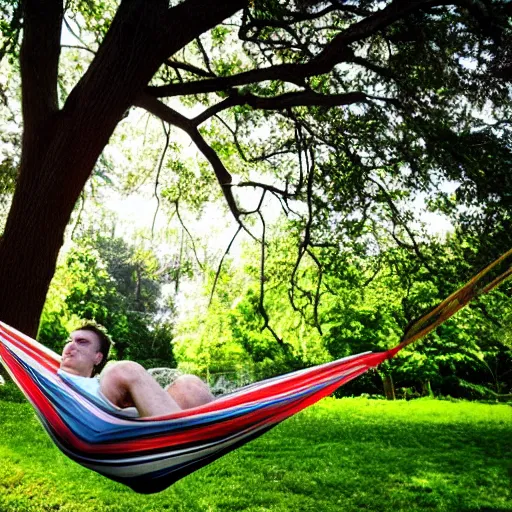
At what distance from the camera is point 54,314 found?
7.02m

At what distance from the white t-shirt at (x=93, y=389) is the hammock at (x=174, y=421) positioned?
0.05 feet

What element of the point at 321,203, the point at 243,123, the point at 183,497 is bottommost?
the point at 183,497

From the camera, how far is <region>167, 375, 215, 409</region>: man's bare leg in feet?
5.81

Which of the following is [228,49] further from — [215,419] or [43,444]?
[215,419]

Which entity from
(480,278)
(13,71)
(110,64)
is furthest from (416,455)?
(13,71)

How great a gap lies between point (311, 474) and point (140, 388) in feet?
7.49

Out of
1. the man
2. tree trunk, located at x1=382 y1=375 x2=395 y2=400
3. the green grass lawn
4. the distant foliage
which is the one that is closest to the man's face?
the man

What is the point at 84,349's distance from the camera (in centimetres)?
184

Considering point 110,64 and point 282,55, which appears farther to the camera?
point 282,55

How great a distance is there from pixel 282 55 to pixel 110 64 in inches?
86.4

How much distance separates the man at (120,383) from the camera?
161 cm

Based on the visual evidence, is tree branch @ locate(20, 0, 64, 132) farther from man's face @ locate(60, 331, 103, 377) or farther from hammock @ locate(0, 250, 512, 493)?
hammock @ locate(0, 250, 512, 493)

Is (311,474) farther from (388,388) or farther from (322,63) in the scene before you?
(388,388)

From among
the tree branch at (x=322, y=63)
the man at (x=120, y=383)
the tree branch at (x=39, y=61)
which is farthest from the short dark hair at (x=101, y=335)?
the tree branch at (x=322, y=63)
